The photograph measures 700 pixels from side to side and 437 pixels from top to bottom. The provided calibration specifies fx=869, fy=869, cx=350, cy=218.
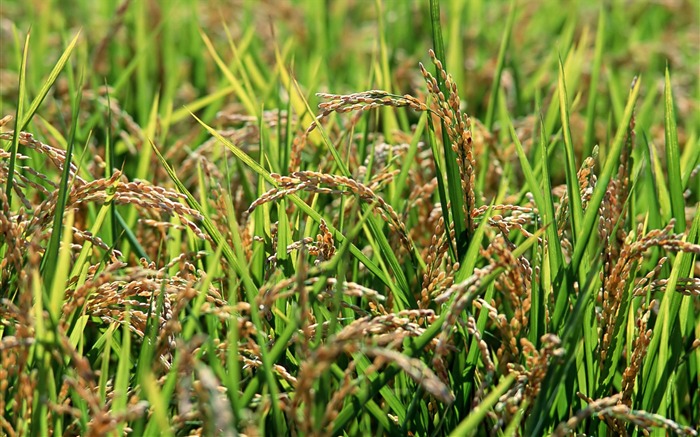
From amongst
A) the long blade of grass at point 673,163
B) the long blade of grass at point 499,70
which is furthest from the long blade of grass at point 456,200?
the long blade of grass at point 499,70

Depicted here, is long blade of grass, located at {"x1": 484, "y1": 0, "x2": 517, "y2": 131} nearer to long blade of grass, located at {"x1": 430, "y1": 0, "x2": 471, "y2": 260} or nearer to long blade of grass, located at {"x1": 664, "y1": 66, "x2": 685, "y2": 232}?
long blade of grass, located at {"x1": 664, "y1": 66, "x2": 685, "y2": 232}

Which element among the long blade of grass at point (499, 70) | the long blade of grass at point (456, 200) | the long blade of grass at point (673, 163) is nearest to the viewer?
the long blade of grass at point (456, 200)

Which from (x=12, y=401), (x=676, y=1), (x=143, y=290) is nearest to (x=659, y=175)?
(x=143, y=290)

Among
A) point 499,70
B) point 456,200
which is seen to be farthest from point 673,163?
point 499,70

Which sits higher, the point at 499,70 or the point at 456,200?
the point at 499,70

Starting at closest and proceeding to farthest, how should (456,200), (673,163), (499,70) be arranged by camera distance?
(456,200) → (673,163) → (499,70)

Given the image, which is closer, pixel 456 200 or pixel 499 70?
pixel 456 200

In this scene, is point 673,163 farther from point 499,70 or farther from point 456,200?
point 499,70

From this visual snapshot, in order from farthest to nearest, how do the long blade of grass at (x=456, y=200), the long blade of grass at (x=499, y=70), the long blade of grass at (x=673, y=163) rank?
the long blade of grass at (x=499, y=70)
the long blade of grass at (x=673, y=163)
the long blade of grass at (x=456, y=200)

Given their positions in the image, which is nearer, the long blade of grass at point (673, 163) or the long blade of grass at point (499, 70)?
the long blade of grass at point (673, 163)

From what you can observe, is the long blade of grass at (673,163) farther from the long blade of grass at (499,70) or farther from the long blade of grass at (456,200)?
the long blade of grass at (499,70)

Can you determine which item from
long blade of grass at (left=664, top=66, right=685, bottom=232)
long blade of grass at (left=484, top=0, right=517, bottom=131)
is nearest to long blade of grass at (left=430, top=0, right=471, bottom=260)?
long blade of grass at (left=664, top=66, right=685, bottom=232)
